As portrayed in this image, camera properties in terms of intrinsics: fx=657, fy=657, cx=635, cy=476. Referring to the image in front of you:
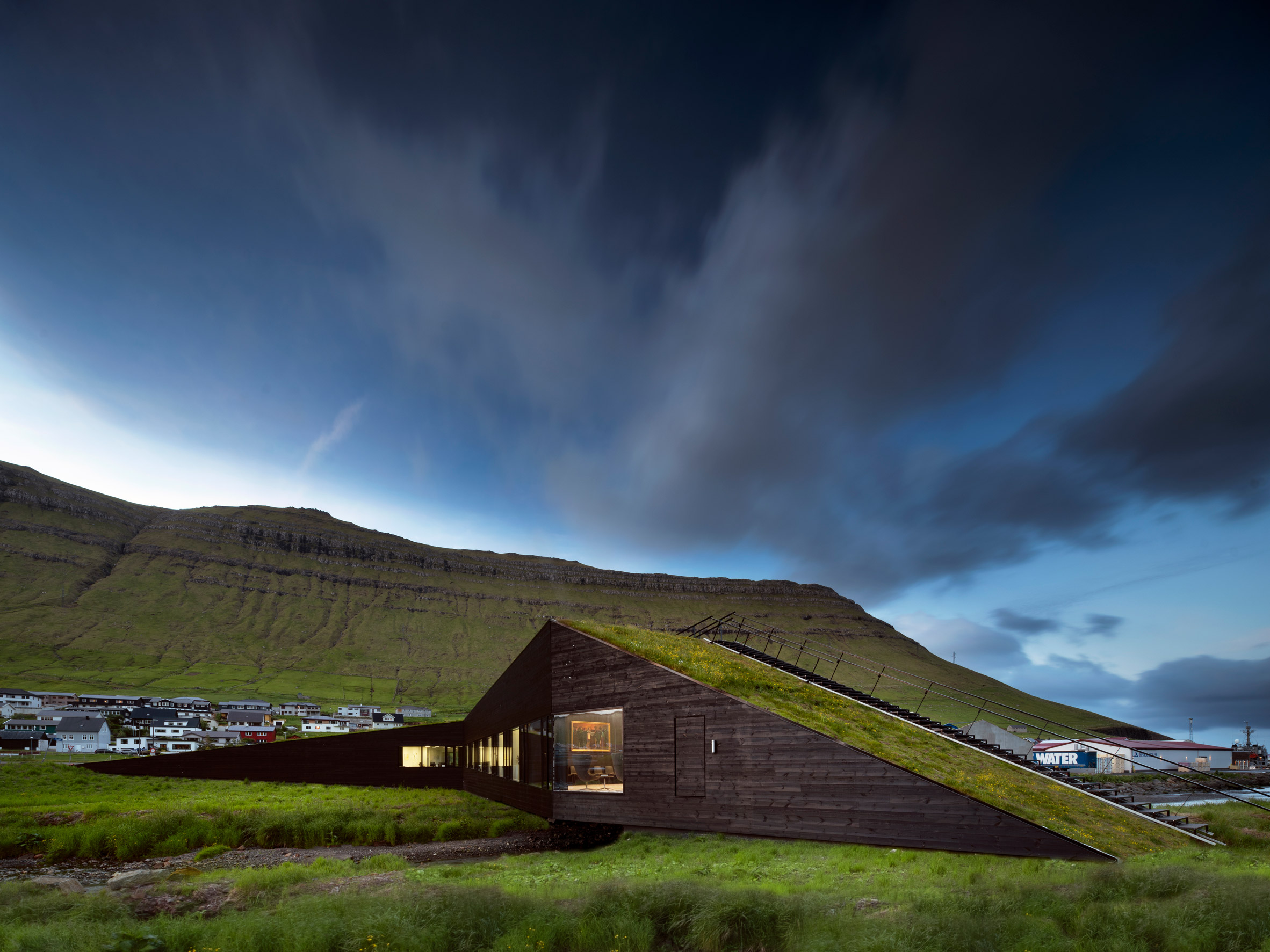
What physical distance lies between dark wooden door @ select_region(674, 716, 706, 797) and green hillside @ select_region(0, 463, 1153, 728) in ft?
222

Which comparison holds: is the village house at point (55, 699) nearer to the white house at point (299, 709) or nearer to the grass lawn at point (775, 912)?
the white house at point (299, 709)

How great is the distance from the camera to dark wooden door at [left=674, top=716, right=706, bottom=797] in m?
17.2

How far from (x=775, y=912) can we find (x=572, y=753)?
38.3ft

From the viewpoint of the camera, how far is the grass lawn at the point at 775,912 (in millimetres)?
8531

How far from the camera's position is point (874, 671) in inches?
2251

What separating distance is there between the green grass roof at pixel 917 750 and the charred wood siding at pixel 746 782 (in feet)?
1.37

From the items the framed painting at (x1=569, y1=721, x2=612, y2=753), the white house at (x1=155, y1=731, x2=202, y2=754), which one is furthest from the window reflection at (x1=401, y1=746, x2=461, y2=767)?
the white house at (x1=155, y1=731, x2=202, y2=754)

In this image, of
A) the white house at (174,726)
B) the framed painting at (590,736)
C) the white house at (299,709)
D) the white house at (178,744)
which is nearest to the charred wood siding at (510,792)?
the framed painting at (590,736)

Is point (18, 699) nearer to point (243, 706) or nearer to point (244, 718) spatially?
point (243, 706)

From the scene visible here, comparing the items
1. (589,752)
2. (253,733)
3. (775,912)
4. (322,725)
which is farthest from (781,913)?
(322,725)

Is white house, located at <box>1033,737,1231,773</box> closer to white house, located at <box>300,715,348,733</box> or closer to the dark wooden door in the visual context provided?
the dark wooden door

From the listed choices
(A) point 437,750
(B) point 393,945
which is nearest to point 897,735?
(B) point 393,945

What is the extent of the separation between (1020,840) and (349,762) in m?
36.9

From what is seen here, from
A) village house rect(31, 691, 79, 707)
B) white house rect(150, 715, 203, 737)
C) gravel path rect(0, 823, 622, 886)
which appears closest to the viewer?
gravel path rect(0, 823, 622, 886)
